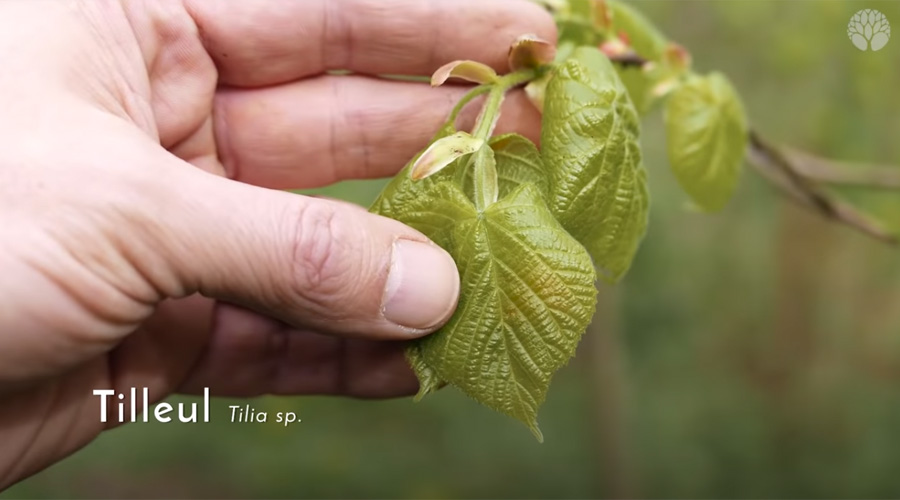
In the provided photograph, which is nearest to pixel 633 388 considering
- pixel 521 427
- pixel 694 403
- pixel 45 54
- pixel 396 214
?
pixel 694 403

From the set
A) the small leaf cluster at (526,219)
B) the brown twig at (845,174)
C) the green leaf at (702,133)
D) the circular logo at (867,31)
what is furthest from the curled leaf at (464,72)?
the circular logo at (867,31)

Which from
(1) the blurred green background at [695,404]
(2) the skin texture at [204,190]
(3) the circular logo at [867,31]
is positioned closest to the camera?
(2) the skin texture at [204,190]

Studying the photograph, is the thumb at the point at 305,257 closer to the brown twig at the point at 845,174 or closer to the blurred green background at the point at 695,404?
the brown twig at the point at 845,174

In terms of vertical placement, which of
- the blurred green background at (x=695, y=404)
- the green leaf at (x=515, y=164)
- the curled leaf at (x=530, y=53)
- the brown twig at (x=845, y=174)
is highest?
the curled leaf at (x=530, y=53)

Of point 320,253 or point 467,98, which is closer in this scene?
point 320,253

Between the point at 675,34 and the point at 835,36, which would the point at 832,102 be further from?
the point at 675,34

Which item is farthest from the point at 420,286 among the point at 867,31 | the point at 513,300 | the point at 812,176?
the point at 867,31

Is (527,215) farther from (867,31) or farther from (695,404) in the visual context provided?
(695,404)
